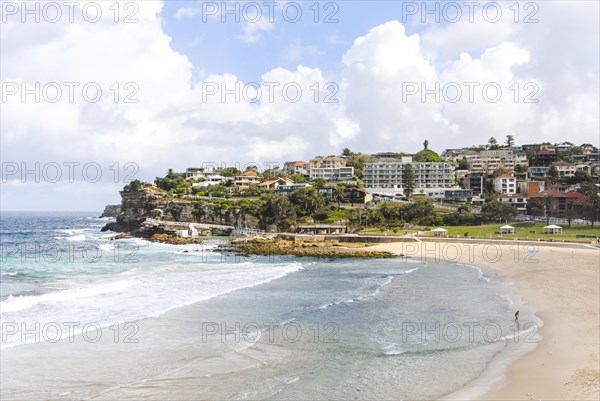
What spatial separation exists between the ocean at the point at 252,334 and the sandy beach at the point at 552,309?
1.01m

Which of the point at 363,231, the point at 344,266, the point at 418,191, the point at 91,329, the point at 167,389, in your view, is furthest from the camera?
the point at 418,191

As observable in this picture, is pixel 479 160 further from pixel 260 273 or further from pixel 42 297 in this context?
pixel 42 297

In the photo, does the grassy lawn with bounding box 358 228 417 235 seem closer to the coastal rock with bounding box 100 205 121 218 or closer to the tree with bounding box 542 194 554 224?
the tree with bounding box 542 194 554 224

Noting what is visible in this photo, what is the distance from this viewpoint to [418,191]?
116 meters

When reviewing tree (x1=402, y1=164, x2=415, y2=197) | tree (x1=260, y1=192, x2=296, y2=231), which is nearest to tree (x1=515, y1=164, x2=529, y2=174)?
tree (x1=402, y1=164, x2=415, y2=197)

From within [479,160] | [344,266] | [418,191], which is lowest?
[344,266]

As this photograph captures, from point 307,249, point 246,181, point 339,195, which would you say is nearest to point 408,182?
point 339,195

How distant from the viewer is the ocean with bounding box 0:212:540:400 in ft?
51.1

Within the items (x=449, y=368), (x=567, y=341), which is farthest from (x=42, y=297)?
(x=567, y=341)

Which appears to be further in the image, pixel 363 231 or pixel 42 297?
pixel 363 231

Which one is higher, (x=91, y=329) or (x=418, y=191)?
(x=418, y=191)

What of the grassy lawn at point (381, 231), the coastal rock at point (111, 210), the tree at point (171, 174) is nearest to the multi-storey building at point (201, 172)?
the tree at point (171, 174)

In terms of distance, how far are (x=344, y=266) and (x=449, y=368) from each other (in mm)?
30236

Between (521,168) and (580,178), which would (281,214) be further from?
(521,168)
